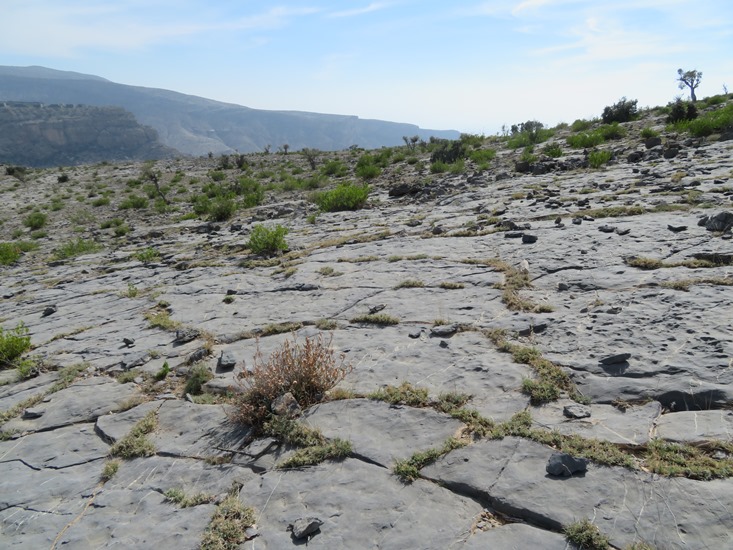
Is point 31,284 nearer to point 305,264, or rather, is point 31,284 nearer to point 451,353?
point 305,264

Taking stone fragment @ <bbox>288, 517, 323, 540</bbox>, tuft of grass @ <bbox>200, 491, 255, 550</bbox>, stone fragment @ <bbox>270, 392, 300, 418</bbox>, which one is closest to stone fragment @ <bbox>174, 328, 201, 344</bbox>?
stone fragment @ <bbox>270, 392, 300, 418</bbox>

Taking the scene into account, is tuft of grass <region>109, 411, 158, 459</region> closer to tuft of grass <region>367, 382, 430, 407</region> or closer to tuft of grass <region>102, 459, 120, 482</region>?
tuft of grass <region>102, 459, 120, 482</region>

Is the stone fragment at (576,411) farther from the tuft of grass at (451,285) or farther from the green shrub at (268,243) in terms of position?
the green shrub at (268,243)

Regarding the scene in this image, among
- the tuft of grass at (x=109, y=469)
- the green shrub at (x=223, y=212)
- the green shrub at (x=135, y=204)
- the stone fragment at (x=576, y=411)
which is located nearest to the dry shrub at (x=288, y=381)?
the tuft of grass at (x=109, y=469)

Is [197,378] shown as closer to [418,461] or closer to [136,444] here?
[136,444]

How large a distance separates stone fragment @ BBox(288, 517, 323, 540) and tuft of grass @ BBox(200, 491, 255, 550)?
29cm

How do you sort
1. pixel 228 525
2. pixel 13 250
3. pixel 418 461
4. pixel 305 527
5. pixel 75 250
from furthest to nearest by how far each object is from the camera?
pixel 13 250 < pixel 75 250 < pixel 418 461 < pixel 228 525 < pixel 305 527

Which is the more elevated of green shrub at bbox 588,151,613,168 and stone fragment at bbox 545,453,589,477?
green shrub at bbox 588,151,613,168

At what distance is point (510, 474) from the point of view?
297 cm

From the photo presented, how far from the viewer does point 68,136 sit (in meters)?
150

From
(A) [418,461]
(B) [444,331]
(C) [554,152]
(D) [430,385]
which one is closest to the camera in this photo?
(A) [418,461]

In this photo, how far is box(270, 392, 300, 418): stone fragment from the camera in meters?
3.90

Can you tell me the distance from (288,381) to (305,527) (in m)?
1.51

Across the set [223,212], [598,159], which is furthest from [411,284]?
[223,212]
